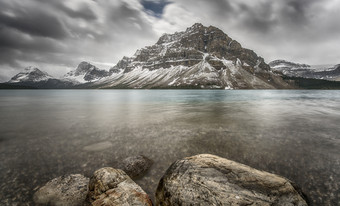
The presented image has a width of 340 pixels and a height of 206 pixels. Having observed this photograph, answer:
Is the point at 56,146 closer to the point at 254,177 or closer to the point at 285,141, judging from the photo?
the point at 254,177

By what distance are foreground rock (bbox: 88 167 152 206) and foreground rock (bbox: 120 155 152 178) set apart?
235 cm

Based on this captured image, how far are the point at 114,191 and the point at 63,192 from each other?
3.41 meters

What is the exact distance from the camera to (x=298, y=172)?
9117 millimetres

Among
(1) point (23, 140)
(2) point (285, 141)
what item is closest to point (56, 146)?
(1) point (23, 140)

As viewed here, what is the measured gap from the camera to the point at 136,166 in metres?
9.49

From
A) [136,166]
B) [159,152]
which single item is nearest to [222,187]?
[136,166]

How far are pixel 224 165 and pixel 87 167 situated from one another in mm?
8319

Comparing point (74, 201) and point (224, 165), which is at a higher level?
point (224, 165)

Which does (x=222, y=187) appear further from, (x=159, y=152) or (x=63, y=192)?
(x=159, y=152)

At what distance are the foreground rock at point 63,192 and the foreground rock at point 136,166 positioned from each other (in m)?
2.14

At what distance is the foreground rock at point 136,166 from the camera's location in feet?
29.8

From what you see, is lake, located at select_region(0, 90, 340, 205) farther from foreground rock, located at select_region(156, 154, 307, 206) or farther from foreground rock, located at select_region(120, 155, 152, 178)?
foreground rock, located at select_region(156, 154, 307, 206)

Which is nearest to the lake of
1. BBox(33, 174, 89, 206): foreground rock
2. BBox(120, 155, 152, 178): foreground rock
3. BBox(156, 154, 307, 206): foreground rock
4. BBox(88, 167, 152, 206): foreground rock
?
BBox(120, 155, 152, 178): foreground rock

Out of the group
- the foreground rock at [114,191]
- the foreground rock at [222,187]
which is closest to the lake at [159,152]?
the foreground rock at [114,191]
